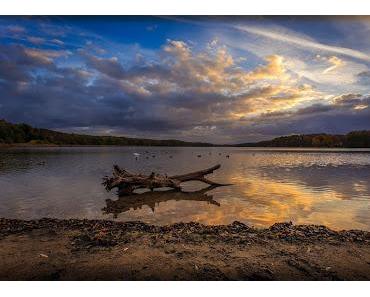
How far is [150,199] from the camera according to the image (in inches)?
669

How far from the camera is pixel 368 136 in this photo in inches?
3504

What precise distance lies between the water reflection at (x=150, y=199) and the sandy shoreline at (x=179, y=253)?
420 centimetres

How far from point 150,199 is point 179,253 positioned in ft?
30.9

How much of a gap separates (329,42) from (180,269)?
27.5ft

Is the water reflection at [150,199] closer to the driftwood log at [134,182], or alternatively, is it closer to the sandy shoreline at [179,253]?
the driftwood log at [134,182]

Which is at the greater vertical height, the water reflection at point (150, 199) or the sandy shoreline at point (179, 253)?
the sandy shoreline at point (179, 253)

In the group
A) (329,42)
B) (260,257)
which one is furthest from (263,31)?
(260,257)

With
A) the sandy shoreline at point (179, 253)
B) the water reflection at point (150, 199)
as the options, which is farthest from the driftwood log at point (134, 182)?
Answer: the sandy shoreline at point (179, 253)

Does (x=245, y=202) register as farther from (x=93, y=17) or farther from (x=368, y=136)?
(x=368, y=136)

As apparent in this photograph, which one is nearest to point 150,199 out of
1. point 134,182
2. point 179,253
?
point 134,182

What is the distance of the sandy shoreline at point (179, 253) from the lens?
6.77 m

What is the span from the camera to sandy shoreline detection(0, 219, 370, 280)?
6.77 meters

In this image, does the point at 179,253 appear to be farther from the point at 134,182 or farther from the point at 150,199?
the point at 134,182

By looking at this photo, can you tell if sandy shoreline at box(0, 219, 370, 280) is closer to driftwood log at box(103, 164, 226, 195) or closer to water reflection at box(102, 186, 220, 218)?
water reflection at box(102, 186, 220, 218)
